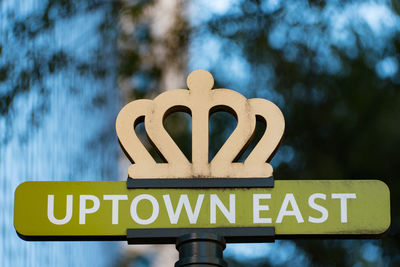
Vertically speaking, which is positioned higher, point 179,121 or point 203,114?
point 179,121

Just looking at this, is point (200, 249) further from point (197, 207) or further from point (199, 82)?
point (199, 82)

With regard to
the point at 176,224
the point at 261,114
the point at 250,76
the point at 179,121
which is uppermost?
the point at 250,76

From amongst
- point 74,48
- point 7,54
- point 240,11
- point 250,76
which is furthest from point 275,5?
point 7,54

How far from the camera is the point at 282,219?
113 centimetres

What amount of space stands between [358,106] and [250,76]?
0.49m

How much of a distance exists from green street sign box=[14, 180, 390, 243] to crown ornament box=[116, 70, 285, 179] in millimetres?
32

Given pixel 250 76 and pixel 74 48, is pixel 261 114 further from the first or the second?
pixel 74 48

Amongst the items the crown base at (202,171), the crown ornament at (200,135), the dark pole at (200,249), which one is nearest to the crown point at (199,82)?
the crown ornament at (200,135)

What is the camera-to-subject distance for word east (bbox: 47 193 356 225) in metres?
1.12

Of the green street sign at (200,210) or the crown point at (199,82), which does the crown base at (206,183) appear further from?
the crown point at (199,82)

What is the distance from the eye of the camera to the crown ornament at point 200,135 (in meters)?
1.15

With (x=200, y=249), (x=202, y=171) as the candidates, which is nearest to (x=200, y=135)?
(x=202, y=171)

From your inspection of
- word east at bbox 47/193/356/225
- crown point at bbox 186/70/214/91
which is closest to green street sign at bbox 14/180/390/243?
word east at bbox 47/193/356/225

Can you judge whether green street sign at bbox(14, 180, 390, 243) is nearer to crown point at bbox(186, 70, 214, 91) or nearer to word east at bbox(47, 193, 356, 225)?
word east at bbox(47, 193, 356, 225)
